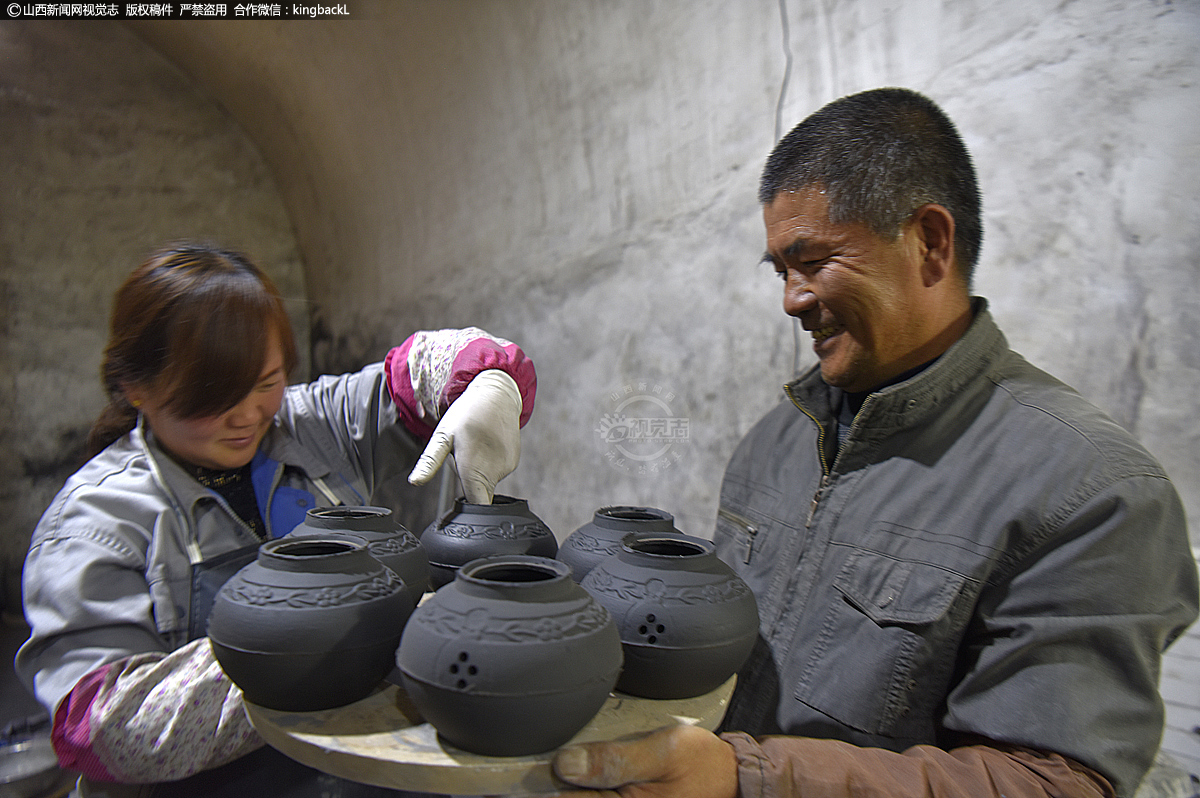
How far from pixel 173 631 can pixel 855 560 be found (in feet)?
4.48

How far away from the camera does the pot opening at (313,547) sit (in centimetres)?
113

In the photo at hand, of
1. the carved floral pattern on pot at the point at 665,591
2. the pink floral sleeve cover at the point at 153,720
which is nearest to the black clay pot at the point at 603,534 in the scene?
the carved floral pattern on pot at the point at 665,591

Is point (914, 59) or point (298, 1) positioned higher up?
point (298, 1)


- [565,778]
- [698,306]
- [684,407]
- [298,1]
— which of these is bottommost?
[565,778]

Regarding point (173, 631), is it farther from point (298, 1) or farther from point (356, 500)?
point (298, 1)

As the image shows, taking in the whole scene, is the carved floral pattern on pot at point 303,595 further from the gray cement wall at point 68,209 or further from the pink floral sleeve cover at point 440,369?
the gray cement wall at point 68,209

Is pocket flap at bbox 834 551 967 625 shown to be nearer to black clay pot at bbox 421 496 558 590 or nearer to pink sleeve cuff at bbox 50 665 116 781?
black clay pot at bbox 421 496 558 590

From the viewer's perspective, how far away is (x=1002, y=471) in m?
1.14

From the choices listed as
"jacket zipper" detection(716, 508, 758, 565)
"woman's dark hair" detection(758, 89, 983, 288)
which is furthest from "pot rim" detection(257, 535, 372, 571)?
"woman's dark hair" detection(758, 89, 983, 288)

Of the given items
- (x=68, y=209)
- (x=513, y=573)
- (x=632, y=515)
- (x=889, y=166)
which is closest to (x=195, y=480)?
(x=513, y=573)

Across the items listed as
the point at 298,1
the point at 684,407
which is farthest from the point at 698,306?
the point at 298,1

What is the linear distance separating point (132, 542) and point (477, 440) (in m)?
0.72

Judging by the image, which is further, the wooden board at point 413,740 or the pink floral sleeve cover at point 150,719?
the pink floral sleeve cover at point 150,719

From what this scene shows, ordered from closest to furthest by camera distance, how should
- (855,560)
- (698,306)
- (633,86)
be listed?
(855,560)
(698,306)
(633,86)
